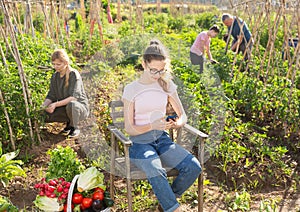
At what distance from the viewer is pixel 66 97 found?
13.9 feet

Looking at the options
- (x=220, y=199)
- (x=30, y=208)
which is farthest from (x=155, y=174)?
(x=30, y=208)

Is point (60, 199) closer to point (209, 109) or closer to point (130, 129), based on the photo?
point (130, 129)

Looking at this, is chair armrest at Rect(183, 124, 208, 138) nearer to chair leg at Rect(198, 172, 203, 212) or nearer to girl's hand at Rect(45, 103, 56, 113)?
chair leg at Rect(198, 172, 203, 212)

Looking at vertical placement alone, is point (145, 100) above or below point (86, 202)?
above

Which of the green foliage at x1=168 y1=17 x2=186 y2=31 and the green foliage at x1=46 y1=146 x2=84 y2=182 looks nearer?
the green foliage at x1=46 y1=146 x2=84 y2=182

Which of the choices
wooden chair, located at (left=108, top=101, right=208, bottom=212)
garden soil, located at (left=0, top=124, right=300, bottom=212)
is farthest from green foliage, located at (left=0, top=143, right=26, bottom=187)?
wooden chair, located at (left=108, top=101, right=208, bottom=212)

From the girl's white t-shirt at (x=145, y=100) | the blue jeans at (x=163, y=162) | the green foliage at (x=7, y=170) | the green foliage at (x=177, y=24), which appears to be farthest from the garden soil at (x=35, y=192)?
the green foliage at (x=177, y=24)

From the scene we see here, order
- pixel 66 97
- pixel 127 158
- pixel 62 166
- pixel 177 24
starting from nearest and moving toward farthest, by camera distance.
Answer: pixel 127 158 → pixel 62 166 → pixel 66 97 → pixel 177 24

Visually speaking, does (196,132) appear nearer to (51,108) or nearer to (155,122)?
(155,122)

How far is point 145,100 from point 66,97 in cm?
158

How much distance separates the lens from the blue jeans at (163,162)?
2.61 m

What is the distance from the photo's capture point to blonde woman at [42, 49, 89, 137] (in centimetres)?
412

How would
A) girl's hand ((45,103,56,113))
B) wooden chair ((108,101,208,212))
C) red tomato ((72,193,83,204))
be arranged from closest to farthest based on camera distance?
red tomato ((72,193,83,204)), wooden chair ((108,101,208,212)), girl's hand ((45,103,56,113))

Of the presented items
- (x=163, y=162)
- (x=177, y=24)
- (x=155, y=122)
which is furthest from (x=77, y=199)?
(x=177, y=24)
